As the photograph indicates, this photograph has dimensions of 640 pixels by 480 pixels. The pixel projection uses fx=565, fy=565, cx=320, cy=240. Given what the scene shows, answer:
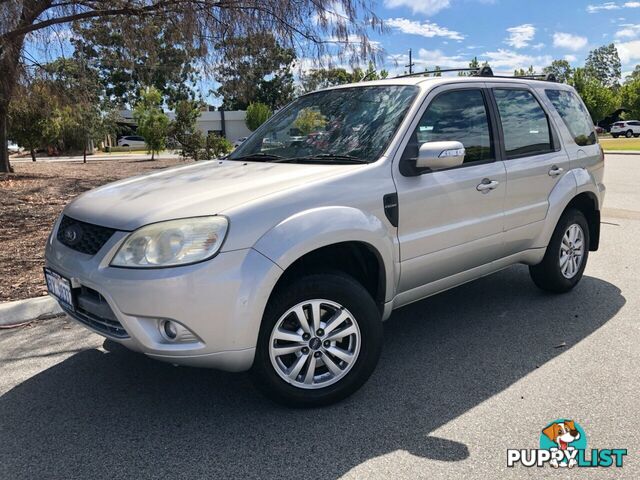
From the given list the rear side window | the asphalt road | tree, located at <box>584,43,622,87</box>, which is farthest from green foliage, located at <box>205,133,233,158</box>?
tree, located at <box>584,43,622,87</box>

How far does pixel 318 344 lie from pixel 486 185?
5.71ft

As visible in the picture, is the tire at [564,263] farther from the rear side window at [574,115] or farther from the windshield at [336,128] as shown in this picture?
the windshield at [336,128]

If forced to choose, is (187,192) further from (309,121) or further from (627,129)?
(627,129)

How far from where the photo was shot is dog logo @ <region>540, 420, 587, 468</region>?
2717 mm

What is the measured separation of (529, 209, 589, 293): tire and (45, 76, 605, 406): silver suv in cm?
12

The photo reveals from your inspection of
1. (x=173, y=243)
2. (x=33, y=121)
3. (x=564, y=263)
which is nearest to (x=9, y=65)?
(x=173, y=243)

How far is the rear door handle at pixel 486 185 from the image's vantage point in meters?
3.92

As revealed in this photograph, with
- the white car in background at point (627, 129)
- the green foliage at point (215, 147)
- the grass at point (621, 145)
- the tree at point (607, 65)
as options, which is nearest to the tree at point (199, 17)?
the green foliage at point (215, 147)

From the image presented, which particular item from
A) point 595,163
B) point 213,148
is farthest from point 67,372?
point 213,148

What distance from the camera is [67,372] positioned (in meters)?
3.72

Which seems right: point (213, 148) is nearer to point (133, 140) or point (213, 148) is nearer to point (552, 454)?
point (552, 454)

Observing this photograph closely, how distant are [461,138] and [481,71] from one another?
42.6 inches

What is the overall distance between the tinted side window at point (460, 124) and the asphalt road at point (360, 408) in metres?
1.39

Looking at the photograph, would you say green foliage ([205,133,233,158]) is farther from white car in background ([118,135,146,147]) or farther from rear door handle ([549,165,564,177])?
white car in background ([118,135,146,147])
